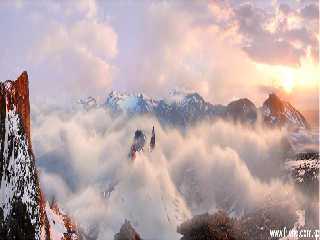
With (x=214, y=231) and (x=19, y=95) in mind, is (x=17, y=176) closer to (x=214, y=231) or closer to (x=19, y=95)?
(x=19, y=95)

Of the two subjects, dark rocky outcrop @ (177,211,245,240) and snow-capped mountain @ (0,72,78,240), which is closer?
snow-capped mountain @ (0,72,78,240)

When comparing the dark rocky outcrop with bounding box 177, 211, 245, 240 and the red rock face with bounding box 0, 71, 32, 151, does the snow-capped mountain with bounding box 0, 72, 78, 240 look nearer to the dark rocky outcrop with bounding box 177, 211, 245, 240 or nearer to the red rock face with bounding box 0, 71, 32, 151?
the red rock face with bounding box 0, 71, 32, 151

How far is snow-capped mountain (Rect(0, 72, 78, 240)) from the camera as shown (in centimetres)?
8456

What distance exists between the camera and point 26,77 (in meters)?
90.1

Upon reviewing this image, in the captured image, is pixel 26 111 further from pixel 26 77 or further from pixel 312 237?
pixel 312 237

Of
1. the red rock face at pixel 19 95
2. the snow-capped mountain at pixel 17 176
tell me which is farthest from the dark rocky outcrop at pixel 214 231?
the red rock face at pixel 19 95

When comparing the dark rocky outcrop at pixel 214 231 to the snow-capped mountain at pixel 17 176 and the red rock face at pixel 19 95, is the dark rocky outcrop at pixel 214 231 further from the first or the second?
the red rock face at pixel 19 95

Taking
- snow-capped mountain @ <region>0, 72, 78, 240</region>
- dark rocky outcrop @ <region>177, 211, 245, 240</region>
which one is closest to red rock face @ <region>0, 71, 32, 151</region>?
snow-capped mountain @ <region>0, 72, 78, 240</region>

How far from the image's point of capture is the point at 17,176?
86562mm

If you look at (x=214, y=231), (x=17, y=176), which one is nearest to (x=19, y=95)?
(x=17, y=176)

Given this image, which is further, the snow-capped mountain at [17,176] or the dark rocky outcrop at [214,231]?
the dark rocky outcrop at [214,231]

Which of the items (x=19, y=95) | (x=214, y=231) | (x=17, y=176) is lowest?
(x=17, y=176)

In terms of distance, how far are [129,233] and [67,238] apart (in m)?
75.5

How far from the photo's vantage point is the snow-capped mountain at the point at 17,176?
277 ft
